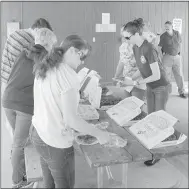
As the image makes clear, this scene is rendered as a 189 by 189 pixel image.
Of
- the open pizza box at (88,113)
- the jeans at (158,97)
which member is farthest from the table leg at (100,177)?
the jeans at (158,97)

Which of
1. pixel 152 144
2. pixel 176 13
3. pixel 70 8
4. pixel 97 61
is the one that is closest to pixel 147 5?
pixel 176 13

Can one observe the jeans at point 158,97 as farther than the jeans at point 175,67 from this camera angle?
No

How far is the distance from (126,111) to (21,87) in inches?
26.6

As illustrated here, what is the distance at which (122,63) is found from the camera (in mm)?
2973

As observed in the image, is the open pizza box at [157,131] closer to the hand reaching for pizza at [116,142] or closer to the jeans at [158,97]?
the hand reaching for pizza at [116,142]

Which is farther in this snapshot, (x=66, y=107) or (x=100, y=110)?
(x=100, y=110)

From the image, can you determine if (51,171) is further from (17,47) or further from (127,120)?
(17,47)

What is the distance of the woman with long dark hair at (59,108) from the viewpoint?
1168 mm

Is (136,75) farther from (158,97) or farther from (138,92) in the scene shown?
(158,97)

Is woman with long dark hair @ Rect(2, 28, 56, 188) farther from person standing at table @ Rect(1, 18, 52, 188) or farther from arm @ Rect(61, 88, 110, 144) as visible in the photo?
arm @ Rect(61, 88, 110, 144)

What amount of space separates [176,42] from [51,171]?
2.73 m

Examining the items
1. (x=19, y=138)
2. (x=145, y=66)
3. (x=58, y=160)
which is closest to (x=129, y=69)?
(x=145, y=66)

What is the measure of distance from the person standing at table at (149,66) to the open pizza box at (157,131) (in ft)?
1.94

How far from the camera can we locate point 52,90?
1.19 meters
